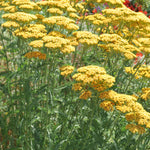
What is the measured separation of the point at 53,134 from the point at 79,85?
3.27ft

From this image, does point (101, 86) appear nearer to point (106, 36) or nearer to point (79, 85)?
point (79, 85)

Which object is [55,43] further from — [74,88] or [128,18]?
[128,18]

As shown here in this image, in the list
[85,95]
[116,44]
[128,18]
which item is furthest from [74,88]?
[128,18]

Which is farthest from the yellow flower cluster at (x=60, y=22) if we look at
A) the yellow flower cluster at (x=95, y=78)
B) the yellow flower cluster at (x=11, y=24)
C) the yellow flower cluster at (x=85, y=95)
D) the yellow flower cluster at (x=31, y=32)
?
the yellow flower cluster at (x=85, y=95)

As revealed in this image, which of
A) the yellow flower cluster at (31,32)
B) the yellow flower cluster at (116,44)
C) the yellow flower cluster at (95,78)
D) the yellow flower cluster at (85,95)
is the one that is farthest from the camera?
the yellow flower cluster at (116,44)

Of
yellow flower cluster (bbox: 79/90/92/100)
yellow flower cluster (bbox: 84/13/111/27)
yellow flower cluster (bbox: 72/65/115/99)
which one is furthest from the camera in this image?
yellow flower cluster (bbox: 84/13/111/27)

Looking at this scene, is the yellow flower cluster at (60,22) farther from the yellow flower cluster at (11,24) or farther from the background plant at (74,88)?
the yellow flower cluster at (11,24)

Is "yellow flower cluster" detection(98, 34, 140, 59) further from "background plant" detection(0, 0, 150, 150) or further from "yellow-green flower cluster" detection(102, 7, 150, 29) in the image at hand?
"yellow-green flower cluster" detection(102, 7, 150, 29)

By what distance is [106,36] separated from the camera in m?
3.35

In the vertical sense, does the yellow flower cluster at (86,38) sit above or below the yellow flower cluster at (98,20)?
above

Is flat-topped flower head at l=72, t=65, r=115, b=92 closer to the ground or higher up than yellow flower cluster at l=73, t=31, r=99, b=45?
closer to the ground

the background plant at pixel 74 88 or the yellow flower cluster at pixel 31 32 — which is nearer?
the background plant at pixel 74 88

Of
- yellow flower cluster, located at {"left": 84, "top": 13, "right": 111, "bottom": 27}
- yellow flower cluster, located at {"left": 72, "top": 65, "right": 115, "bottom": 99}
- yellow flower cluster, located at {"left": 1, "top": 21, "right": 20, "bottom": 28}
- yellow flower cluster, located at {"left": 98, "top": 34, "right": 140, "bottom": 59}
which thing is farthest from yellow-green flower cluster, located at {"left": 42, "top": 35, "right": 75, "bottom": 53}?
yellow flower cluster, located at {"left": 84, "top": 13, "right": 111, "bottom": 27}

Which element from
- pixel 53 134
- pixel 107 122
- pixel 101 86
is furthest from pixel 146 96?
pixel 53 134
